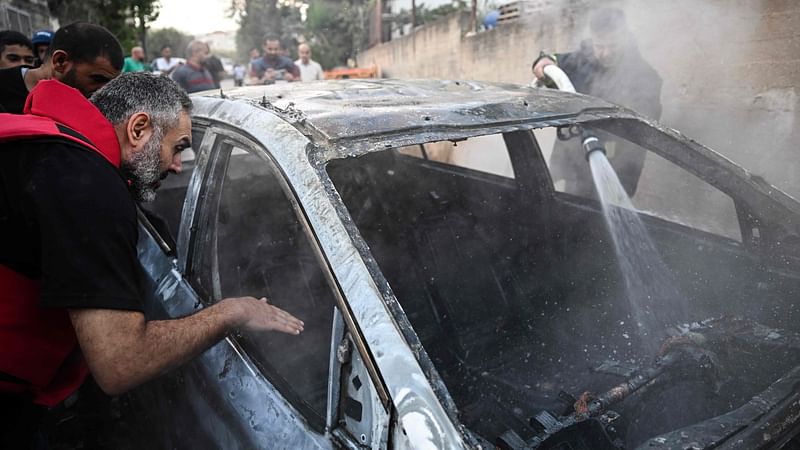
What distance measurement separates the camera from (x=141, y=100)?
1.50 m

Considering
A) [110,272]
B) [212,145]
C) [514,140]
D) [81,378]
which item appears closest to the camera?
[110,272]

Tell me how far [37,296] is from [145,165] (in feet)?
1.51

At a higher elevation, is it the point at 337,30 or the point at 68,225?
the point at 337,30

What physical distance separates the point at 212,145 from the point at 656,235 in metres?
→ 2.16

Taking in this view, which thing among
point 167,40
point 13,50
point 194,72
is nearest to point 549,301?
point 13,50

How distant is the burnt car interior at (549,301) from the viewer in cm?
172

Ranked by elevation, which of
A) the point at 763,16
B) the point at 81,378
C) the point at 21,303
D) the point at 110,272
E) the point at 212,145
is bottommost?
the point at 81,378

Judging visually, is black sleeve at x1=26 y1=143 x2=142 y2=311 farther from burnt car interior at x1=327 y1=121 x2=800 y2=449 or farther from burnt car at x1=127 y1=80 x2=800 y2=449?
burnt car interior at x1=327 y1=121 x2=800 y2=449

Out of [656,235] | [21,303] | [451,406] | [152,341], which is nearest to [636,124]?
[656,235]

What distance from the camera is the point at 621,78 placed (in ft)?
15.0

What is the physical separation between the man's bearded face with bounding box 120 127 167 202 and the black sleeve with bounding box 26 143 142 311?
0.26 m

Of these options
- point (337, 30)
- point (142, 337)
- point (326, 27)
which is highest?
point (326, 27)

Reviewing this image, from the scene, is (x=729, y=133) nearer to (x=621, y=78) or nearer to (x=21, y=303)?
(x=621, y=78)

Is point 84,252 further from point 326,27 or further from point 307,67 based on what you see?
point 326,27
